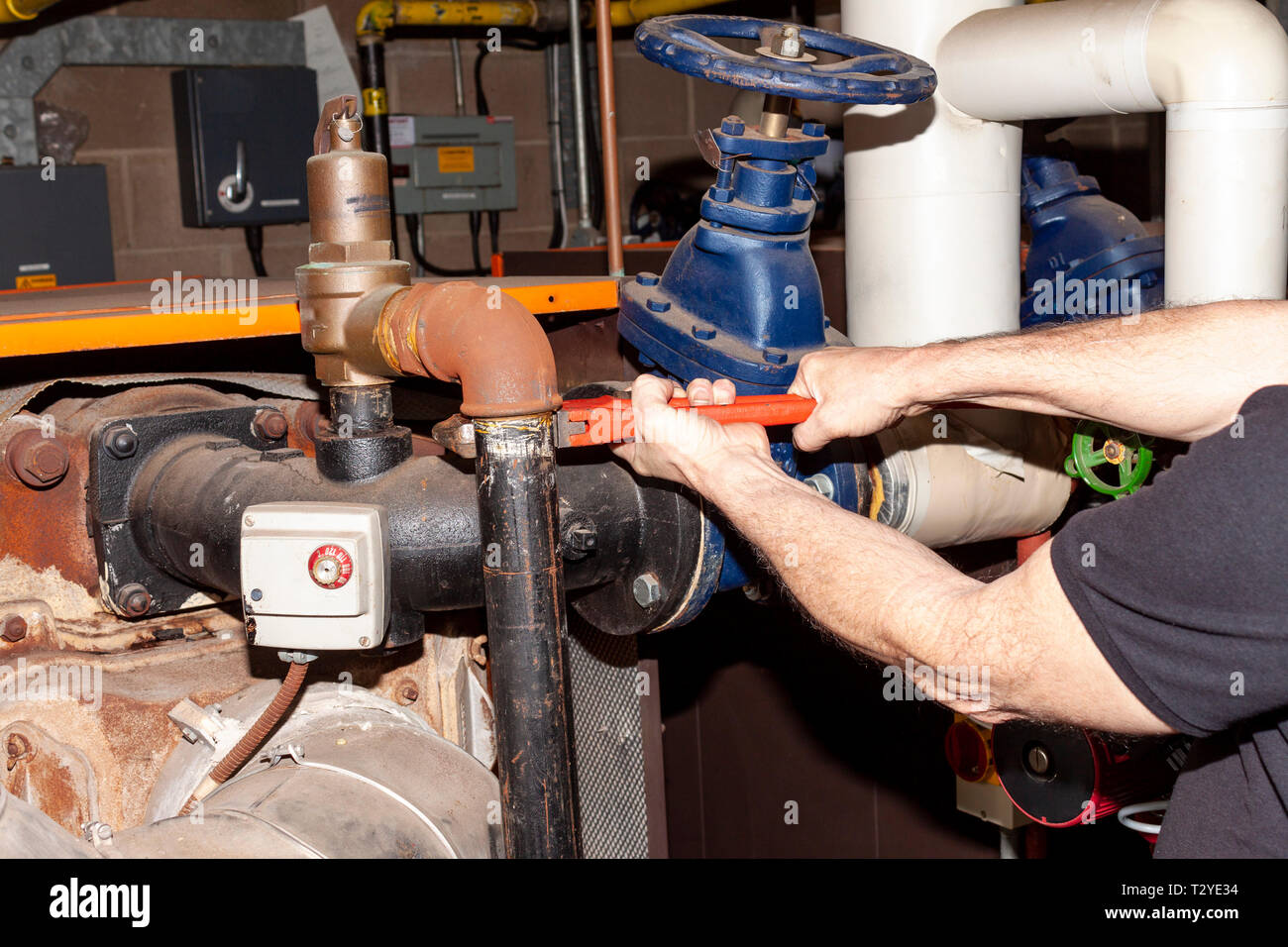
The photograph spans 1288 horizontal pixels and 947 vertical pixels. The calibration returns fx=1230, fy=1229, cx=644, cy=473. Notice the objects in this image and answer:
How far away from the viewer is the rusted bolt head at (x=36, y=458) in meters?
0.96

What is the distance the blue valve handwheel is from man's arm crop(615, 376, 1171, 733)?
0.75ft

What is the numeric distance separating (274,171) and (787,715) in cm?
186

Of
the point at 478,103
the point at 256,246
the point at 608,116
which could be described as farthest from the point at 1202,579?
the point at 478,103

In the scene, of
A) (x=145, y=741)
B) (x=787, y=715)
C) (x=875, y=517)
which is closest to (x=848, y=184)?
(x=875, y=517)

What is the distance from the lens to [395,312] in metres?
0.82

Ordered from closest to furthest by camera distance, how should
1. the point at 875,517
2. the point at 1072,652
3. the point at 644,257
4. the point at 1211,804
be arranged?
the point at 1072,652 → the point at 1211,804 → the point at 875,517 → the point at 644,257

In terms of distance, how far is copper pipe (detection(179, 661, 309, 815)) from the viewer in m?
0.91

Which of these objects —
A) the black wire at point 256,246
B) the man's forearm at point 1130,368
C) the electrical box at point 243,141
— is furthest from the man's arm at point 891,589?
the black wire at point 256,246

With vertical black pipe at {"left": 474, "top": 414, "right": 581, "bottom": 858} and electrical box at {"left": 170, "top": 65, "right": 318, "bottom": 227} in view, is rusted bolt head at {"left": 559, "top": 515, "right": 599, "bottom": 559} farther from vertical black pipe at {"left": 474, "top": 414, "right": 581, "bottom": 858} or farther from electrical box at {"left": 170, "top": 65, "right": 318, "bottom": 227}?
electrical box at {"left": 170, "top": 65, "right": 318, "bottom": 227}

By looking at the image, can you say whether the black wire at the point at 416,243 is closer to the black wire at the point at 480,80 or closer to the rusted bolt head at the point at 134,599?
the black wire at the point at 480,80

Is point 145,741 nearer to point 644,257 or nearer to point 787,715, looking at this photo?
point 644,257

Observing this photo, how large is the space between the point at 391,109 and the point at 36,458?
2371 millimetres

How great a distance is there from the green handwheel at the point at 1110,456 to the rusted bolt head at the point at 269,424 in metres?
0.70

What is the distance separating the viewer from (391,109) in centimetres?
314
